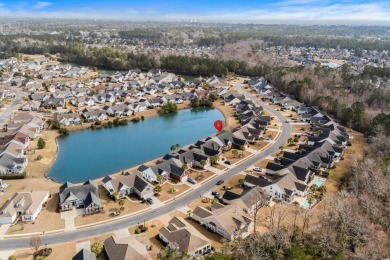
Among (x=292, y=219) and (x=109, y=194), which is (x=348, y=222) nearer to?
(x=292, y=219)

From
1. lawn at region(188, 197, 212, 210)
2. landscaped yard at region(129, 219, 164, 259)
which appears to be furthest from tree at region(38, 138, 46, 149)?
lawn at region(188, 197, 212, 210)

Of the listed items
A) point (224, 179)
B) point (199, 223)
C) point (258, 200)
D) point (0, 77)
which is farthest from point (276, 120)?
point (0, 77)

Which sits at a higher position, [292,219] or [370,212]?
[370,212]

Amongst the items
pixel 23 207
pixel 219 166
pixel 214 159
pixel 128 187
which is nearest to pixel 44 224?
pixel 23 207

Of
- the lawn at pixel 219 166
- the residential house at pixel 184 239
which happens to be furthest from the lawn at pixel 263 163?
the residential house at pixel 184 239

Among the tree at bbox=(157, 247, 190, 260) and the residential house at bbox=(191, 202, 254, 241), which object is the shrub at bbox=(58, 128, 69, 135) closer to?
the residential house at bbox=(191, 202, 254, 241)
